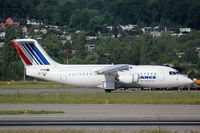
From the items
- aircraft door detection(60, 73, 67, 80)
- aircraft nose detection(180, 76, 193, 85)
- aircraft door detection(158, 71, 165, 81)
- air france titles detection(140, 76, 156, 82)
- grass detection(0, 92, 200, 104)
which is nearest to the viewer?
grass detection(0, 92, 200, 104)

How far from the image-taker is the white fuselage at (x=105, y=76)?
48500mm

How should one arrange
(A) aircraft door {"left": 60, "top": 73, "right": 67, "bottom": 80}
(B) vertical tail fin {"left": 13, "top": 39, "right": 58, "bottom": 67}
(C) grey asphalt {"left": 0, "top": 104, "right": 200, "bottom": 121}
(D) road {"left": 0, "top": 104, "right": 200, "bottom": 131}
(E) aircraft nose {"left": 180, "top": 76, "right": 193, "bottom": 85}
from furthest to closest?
1. (E) aircraft nose {"left": 180, "top": 76, "right": 193, "bottom": 85}
2. (A) aircraft door {"left": 60, "top": 73, "right": 67, "bottom": 80}
3. (B) vertical tail fin {"left": 13, "top": 39, "right": 58, "bottom": 67}
4. (C) grey asphalt {"left": 0, "top": 104, "right": 200, "bottom": 121}
5. (D) road {"left": 0, "top": 104, "right": 200, "bottom": 131}

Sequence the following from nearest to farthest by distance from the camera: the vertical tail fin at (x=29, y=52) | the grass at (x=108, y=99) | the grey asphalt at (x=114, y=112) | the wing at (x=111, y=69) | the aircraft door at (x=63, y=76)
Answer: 1. the grey asphalt at (x=114, y=112)
2. the grass at (x=108, y=99)
3. the wing at (x=111, y=69)
4. the vertical tail fin at (x=29, y=52)
5. the aircraft door at (x=63, y=76)

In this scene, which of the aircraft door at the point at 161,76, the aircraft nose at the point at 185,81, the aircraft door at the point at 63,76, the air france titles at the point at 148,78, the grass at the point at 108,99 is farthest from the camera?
the aircraft nose at the point at 185,81

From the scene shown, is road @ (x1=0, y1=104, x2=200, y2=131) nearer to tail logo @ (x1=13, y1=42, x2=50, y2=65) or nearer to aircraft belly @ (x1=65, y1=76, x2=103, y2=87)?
aircraft belly @ (x1=65, y1=76, x2=103, y2=87)

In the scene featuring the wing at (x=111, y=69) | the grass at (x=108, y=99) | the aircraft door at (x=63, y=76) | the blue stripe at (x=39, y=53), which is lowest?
the grass at (x=108, y=99)

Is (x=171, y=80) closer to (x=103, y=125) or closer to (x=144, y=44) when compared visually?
(x=103, y=125)

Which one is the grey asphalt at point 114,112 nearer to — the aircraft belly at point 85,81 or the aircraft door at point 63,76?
the aircraft door at point 63,76

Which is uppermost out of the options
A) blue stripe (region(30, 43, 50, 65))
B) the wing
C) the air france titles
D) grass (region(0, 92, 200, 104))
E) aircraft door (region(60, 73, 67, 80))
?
blue stripe (region(30, 43, 50, 65))

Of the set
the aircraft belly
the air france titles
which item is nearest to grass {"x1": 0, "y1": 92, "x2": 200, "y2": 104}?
the air france titles

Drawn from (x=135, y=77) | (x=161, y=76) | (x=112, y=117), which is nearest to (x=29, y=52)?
(x=135, y=77)

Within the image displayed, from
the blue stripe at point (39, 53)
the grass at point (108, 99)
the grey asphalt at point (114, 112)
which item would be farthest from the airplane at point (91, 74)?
the grey asphalt at point (114, 112)

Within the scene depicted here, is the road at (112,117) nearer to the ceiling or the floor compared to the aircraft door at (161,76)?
nearer to the floor

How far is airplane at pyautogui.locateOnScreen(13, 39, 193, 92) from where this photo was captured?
159ft
